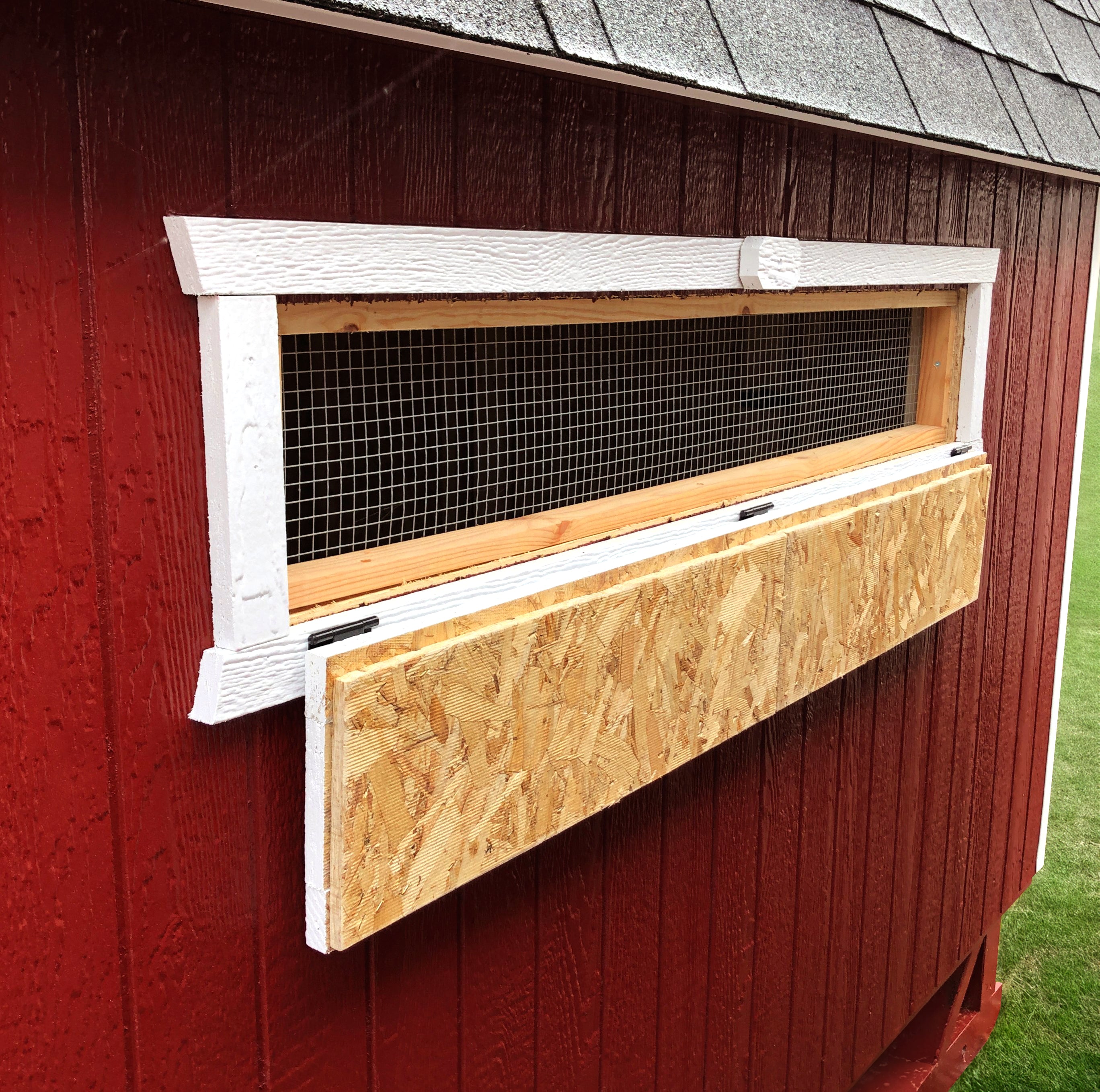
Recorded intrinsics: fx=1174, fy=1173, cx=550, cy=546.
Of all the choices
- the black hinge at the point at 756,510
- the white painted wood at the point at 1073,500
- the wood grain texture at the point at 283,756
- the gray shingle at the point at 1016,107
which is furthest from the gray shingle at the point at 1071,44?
the wood grain texture at the point at 283,756

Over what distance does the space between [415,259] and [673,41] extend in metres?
0.42

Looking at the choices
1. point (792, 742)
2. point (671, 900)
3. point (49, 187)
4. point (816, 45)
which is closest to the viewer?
point (49, 187)

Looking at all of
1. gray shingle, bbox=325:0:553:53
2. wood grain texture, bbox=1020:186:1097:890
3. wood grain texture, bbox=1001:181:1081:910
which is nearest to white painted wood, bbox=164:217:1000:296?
gray shingle, bbox=325:0:553:53

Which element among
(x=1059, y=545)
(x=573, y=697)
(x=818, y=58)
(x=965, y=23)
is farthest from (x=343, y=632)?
(x=1059, y=545)

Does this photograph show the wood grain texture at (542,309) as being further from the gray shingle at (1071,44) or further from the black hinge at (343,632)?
the gray shingle at (1071,44)

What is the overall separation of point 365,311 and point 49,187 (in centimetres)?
37

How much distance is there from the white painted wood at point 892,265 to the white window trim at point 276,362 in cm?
54

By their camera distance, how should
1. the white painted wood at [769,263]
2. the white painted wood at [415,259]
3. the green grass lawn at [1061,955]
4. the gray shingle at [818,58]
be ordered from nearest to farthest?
the white painted wood at [415,259] < the gray shingle at [818,58] < the white painted wood at [769,263] < the green grass lawn at [1061,955]

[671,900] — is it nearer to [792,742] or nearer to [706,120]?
[792,742]

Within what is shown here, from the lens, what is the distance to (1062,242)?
10.8 feet

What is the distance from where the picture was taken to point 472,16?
112 cm

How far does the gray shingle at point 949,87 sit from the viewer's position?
79.6 inches

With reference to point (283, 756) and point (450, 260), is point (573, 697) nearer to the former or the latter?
point (283, 756)

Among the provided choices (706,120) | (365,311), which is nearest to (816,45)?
(706,120)
